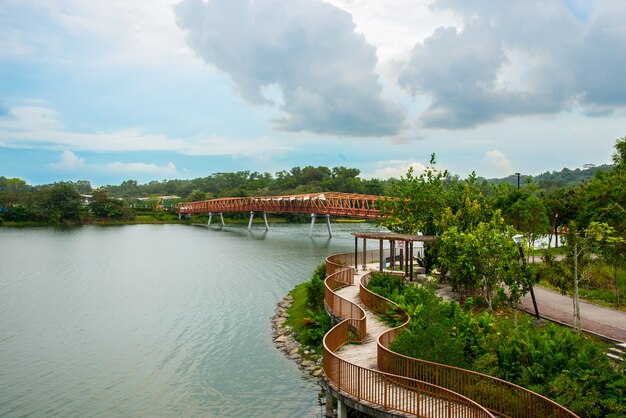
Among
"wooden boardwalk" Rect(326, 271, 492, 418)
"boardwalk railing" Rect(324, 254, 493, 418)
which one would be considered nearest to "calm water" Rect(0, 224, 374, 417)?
"boardwalk railing" Rect(324, 254, 493, 418)

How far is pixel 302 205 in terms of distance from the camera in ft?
359

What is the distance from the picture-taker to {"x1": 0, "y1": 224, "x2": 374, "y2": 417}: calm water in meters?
20.2

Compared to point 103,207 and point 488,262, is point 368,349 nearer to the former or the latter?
point 488,262

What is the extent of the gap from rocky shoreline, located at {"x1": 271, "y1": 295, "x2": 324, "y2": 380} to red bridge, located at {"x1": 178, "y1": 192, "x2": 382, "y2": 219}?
139 feet

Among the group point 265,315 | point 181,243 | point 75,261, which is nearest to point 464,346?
point 265,315

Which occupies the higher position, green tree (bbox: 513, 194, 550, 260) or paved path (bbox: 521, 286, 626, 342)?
green tree (bbox: 513, 194, 550, 260)

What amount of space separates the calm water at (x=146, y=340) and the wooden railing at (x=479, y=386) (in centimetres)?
507

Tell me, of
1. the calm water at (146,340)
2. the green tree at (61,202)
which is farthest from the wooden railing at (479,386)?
the green tree at (61,202)

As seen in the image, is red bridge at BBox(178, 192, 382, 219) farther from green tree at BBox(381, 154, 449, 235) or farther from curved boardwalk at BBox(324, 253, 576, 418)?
curved boardwalk at BBox(324, 253, 576, 418)

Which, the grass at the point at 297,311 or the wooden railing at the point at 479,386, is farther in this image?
the grass at the point at 297,311

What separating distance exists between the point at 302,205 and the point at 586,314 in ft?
283

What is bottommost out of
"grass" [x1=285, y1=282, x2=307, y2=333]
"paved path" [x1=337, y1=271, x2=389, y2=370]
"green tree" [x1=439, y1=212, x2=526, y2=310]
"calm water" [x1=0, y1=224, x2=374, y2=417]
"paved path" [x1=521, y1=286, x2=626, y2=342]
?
"calm water" [x1=0, y1=224, x2=374, y2=417]

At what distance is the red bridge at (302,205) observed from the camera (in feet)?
301

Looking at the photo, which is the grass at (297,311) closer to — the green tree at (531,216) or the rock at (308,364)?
the rock at (308,364)
